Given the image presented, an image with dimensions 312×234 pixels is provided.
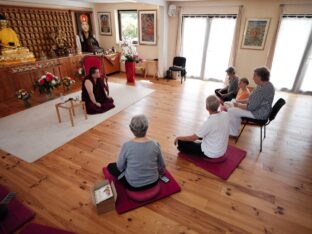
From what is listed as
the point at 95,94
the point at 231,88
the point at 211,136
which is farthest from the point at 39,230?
the point at 231,88

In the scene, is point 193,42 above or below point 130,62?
above

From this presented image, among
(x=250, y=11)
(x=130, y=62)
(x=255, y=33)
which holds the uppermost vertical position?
(x=250, y=11)

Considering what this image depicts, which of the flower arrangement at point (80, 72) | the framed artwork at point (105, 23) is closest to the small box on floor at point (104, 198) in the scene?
the flower arrangement at point (80, 72)

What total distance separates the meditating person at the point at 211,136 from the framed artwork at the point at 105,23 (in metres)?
5.92

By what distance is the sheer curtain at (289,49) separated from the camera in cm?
471

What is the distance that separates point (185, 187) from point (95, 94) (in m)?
2.74

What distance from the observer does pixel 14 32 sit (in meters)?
4.62

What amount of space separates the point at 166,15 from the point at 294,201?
18.9 ft

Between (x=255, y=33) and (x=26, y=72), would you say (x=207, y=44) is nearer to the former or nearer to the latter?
(x=255, y=33)

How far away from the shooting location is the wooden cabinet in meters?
4.36

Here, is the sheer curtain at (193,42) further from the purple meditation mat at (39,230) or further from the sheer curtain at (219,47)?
the purple meditation mat at (39,230)

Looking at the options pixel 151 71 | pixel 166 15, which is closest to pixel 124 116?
pixel 151 71

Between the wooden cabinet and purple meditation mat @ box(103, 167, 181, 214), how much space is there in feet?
12.6

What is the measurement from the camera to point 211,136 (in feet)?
7.30
